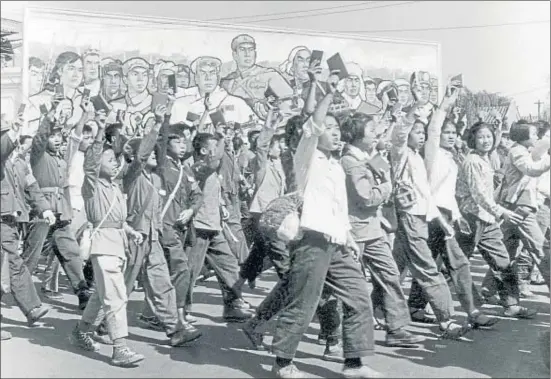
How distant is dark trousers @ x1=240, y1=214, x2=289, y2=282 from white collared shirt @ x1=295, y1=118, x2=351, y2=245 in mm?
606

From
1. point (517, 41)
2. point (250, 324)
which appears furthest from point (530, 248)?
point (250, 324)

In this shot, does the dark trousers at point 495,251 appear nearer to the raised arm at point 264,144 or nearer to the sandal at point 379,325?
the sandal at point 379,325

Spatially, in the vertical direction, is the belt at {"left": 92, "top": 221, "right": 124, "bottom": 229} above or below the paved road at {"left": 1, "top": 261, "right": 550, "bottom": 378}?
above

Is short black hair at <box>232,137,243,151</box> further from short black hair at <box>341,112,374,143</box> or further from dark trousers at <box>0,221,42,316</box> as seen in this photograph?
dark trousers at <box>0,221,42,316</box>

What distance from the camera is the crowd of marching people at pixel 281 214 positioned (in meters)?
4.38

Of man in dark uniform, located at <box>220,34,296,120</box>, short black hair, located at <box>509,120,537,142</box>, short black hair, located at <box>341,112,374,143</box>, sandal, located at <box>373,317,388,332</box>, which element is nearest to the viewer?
short black hair, located at <box>341,112,374,143</box>

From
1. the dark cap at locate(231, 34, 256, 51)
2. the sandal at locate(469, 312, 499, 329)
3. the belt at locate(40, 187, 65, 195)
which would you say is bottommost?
the sandal at locate(469, 312, 499, 329)

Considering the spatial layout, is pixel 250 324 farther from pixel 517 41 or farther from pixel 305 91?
pixel 517 41

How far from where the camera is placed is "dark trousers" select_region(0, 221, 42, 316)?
480 cm

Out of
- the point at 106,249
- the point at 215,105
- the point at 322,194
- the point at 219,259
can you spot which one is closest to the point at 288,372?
the point at 322,194

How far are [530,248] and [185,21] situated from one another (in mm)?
2931

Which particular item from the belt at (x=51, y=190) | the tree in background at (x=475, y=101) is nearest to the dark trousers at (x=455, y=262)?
the tree in background at (x=475, y=101)

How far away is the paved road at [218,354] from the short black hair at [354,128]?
1.17m

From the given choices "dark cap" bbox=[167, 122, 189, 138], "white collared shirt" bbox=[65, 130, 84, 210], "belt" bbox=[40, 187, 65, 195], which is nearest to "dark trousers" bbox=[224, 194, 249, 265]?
"dark cap" bbox=[167, 122, 189, 138]
